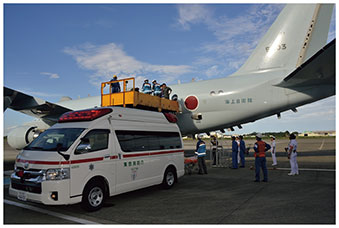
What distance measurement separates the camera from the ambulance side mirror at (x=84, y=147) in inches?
252

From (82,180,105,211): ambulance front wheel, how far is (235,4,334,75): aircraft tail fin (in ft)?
43.4

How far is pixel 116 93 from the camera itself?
13031 millimetres

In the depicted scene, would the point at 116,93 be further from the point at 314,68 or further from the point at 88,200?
the point at 314,68

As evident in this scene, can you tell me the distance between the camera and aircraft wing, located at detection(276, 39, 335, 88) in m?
8.38

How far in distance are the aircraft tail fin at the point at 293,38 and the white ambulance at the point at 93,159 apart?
10.3m

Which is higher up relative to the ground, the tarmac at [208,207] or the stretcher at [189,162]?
the stretcher at [189,162]

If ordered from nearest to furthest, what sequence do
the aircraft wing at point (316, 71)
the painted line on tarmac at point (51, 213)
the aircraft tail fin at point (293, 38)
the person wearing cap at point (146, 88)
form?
the painted line on tarmac at point (51, 213)
the aircraft wing at point (316, 71)
the person wearing cap at point (146, 88)
the aircraft tail fin at point (293, 38)

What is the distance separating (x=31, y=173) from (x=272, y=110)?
41.8ft

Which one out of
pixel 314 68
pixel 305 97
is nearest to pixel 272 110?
pixel 305 97

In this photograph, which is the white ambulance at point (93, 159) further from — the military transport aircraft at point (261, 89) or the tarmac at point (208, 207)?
the military transport aircraft at point (261, 89)

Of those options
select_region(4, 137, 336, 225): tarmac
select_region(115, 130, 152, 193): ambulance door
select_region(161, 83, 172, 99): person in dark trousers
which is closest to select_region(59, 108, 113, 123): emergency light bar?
select_region(115, 130, 152, 193): ambulance door

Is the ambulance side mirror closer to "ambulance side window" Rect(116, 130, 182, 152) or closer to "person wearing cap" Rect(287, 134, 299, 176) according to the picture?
"ambulance side window" Rect(116, 130, 182, 152)

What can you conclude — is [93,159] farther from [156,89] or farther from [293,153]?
[293,153]

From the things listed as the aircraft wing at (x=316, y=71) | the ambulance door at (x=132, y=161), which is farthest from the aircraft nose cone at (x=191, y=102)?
the ambulance door at (x=132, y=161)
